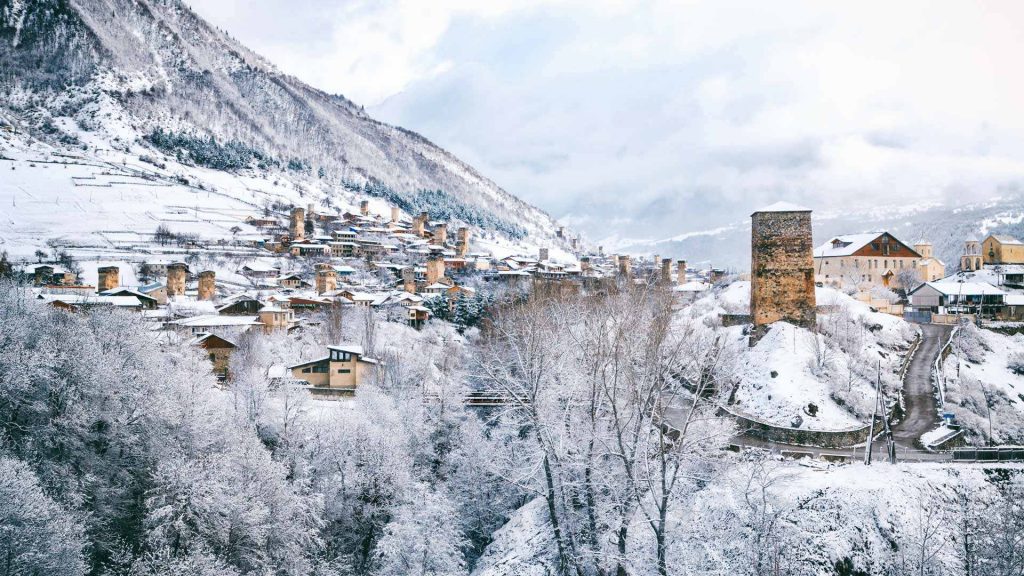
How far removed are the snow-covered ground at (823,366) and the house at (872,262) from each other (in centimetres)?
1536

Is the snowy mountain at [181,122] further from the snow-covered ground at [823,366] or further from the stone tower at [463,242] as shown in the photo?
the snow-covered ground at [823,366]

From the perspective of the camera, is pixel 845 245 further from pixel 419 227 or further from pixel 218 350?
pixel 419 227

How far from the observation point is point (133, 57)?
509 feet

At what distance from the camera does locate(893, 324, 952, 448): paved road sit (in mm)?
23500

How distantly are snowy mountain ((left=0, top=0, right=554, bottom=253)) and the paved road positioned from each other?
3347 inches

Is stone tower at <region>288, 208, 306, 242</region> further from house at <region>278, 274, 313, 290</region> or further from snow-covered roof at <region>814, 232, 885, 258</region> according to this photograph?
snow-covered roof at <region>814, 232, 885, 258</region>

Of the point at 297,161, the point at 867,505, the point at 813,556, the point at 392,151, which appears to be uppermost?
the point at 392,151

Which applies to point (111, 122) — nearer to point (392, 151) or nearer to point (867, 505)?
point (392, 151)

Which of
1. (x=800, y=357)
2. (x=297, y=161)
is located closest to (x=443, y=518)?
(x=800, y=357)

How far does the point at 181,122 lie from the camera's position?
441 ft

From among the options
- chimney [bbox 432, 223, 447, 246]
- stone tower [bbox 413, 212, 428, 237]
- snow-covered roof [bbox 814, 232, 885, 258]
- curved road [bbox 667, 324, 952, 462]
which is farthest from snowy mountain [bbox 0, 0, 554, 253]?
curved road [bbox 667, 324, 952, 462]

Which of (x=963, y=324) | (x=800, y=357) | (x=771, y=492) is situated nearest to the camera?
(x=771, y=492)

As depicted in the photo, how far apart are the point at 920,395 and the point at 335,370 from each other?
100ft

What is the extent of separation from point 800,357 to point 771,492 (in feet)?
46.5
